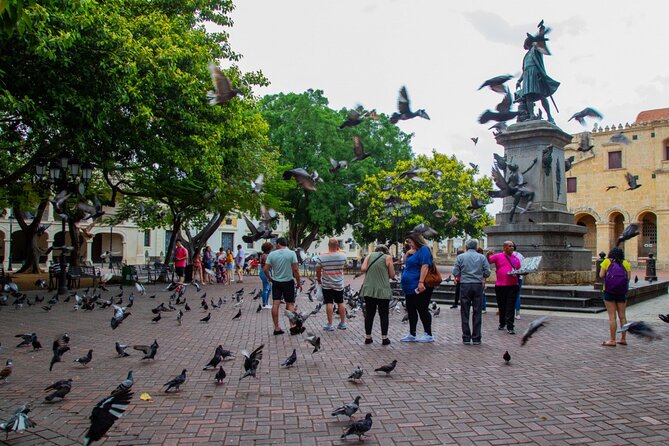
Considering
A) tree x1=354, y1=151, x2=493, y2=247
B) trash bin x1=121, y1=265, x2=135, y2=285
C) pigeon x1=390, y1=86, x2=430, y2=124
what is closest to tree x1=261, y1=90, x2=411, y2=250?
tree x1=354, y1=151, x2=493, y2=247

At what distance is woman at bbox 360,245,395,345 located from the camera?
888 centimetres

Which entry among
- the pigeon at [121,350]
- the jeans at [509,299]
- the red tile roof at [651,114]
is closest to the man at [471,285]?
the jeans at [509,299]

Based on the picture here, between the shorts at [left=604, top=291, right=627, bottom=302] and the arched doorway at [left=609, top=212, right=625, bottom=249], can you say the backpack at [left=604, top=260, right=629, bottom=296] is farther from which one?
the arched doorway at [left=609, top=212, right=625, bottom=249]

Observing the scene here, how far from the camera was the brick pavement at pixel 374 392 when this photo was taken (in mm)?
4652

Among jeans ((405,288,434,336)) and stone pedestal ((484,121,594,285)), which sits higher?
stone pedestal ((484,121,594,285))

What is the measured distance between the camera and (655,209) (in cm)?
4694

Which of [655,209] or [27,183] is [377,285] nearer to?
[27,183]

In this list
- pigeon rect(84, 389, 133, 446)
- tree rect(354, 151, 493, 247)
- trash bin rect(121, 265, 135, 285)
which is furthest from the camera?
tree rect(354, 151, 493, 247)

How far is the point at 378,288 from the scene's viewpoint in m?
8.88

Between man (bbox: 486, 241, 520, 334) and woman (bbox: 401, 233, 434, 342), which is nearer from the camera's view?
woman (bbox: 401, 233, 434, 342)

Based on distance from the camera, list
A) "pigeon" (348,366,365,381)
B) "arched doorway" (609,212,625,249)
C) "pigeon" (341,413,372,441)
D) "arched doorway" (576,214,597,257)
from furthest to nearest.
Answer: "arched doorway" (576,214,597,257) → "arched doorway" (609,212,625,249) → "pigeon" (348,366,365,381) → "pigeon" (341,413,372,441)

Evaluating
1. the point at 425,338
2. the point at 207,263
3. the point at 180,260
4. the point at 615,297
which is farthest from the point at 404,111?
the point at 207,263

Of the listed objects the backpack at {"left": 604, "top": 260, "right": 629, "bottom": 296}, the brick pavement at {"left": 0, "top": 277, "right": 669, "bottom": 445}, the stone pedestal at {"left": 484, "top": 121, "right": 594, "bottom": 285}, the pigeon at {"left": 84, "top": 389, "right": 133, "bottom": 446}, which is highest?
the stone pedestal at {"left": 484, "top": 121, "right": 594, "bottom": 285}

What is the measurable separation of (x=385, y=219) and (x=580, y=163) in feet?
75.5
